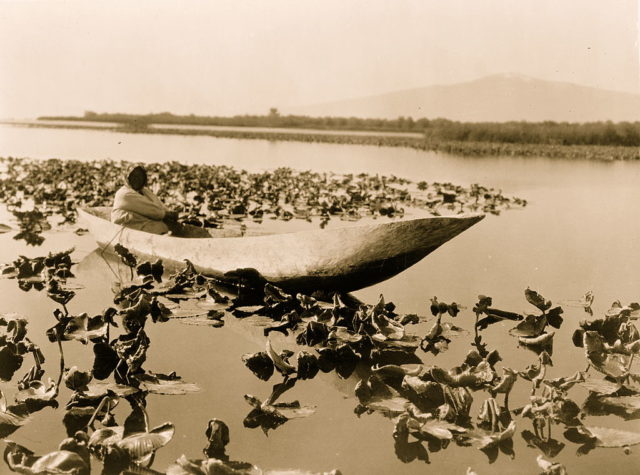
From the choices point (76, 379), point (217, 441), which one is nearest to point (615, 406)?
point (217, 441)

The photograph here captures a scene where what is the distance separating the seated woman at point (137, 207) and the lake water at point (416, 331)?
2.07 ft

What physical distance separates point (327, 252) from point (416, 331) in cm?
93

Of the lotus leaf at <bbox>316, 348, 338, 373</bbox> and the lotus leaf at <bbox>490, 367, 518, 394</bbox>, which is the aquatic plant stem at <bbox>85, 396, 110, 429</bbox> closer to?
the lotus leaf at <bbox>316, 348, 338, 373</bbox>

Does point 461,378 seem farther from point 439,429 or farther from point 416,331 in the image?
point 416,331

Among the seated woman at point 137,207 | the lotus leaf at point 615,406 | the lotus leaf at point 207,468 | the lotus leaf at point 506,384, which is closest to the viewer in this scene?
the lotus leaf at point 207,468

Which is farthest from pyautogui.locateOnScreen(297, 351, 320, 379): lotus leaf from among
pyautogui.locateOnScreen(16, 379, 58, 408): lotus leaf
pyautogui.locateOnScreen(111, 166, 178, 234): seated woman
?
pyautogui.locateOnScreen(111, 166, 178, 234): seated woman

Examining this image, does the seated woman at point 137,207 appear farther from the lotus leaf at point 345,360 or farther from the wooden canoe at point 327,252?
the lotus leaf at point 345,360

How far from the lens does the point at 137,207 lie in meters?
7.12

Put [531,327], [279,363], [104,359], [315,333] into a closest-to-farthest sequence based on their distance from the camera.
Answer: [279,363]
[104,359]
[315,333]
[531,327]

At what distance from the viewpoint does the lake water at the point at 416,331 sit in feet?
10.6

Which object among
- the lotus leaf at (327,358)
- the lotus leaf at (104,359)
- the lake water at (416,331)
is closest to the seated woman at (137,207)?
the lake water at (416,331)

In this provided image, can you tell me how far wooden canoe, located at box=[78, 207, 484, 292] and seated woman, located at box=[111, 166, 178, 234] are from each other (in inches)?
38.8

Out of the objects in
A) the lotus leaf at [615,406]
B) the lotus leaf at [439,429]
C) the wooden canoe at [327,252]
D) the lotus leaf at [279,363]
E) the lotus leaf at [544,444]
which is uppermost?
the wooden canoe at [327,252]

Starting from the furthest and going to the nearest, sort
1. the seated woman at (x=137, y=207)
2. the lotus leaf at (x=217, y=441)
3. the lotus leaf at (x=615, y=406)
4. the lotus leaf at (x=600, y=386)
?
the seated woman at (x=137, y=207)
the lotus leaf at (x=600, y=386)
the lotus leaf at (x=615, y=406)
the lotus leaf at (x=217, y=441)
